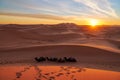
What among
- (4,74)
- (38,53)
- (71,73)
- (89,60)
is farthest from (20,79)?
(38,53)

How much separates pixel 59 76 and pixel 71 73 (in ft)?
1.83

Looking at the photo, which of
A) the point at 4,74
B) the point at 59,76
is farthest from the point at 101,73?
the point at 4,74

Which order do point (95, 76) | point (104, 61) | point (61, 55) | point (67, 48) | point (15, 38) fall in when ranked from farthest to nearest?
point (15, 38) < point (67, 48) < point (61, 55) < point (104, 61) < point (95, 76)

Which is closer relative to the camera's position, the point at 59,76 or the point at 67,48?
the point at 59,76

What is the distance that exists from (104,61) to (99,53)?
1790 millimetres

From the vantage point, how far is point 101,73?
7.49 m

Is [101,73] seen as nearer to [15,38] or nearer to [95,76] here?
[95,76]

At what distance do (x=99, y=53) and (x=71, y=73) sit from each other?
5555 mm

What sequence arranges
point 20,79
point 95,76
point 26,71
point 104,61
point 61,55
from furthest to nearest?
point 61,55
point 104,61
point 26,71
point 95,76
point 20,79

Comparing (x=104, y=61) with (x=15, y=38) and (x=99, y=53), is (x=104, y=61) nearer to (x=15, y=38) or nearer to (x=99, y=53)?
(x=99, y=53)

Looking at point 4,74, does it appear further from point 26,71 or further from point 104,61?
point 104,61

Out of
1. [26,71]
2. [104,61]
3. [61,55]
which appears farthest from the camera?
[61,55]

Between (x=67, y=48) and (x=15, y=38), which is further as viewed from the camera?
(x=15, y=38)

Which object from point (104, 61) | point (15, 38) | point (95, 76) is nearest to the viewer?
point (95, 76)
